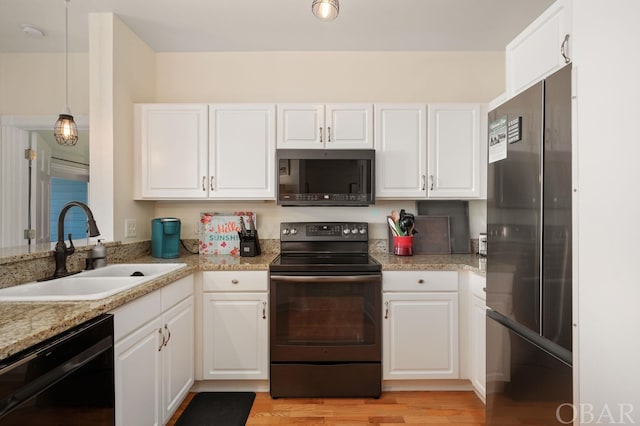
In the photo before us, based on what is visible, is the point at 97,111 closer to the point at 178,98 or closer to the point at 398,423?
the point at 178,98

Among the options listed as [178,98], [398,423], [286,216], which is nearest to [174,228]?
[286,216]

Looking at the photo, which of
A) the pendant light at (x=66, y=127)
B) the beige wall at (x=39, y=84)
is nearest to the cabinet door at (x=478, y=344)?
the pendant light at (x=66, y=127)

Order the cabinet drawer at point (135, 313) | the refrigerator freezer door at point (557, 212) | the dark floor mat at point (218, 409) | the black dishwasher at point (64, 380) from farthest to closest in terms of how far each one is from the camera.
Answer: the dark floor mat at point (218, 409) → the cabinet drawer at point (135, 313) → the refrigerator freezer door at point (557, 212) → the black dishwasher at point (64, 380)

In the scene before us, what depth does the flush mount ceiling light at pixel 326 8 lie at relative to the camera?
139 centimetres

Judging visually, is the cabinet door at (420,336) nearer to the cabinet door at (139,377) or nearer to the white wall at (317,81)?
the white wall at (317,81)

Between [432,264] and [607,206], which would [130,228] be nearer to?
[432,264]

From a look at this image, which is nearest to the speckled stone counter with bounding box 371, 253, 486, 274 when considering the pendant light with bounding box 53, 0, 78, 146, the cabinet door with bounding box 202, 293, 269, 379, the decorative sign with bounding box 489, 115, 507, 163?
the decorative sign with bounding box 489, 115, 507, 163

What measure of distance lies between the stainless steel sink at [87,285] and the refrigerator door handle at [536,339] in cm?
165

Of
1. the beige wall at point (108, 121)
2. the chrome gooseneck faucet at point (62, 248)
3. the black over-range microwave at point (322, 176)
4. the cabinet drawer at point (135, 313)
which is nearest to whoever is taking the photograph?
the cabinet drawer at point (135, 313)

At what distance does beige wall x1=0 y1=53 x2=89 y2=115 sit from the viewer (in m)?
2.67

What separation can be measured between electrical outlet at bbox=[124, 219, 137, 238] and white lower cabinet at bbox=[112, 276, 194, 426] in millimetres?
671

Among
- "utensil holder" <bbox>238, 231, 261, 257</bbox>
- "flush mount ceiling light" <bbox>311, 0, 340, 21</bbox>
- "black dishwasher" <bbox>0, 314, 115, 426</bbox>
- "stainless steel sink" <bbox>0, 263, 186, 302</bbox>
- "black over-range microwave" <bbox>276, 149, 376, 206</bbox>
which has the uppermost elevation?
"flush mount ceiling light" <bbox>311, 0, 340, 21</bbox>

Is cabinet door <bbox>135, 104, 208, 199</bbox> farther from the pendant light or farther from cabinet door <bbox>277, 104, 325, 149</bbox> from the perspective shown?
cabinet door <bbox>277, 104, 325, 149</bbox>

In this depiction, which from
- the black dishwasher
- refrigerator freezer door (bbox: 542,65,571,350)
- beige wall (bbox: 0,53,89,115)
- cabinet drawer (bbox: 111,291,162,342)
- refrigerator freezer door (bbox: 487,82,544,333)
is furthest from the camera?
beige wall (bbox: 0,53,89,115)
